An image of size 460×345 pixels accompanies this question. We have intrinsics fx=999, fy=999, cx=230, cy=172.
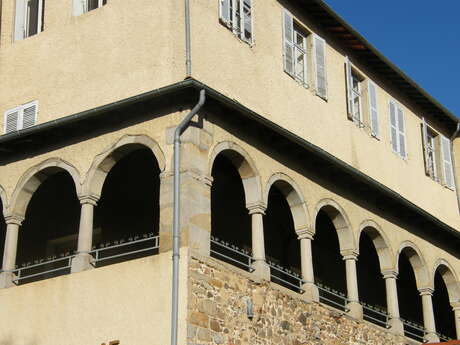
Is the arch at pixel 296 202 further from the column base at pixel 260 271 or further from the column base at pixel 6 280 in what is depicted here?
the column base at pixel 6 280

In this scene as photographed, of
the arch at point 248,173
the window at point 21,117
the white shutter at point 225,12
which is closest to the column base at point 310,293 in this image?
the arch at point 248,173

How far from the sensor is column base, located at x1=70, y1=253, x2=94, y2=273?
1739cm

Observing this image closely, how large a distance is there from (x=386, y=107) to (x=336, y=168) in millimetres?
4587

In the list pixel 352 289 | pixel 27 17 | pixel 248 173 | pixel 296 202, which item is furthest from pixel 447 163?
pixel 27 17

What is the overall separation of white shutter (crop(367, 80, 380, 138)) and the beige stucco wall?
9.10m

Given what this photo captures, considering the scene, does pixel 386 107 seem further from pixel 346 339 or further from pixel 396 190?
pixel 346 339

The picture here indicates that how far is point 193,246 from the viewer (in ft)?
53.8

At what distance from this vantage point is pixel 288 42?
21.3 m

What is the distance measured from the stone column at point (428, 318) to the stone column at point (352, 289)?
318 cm

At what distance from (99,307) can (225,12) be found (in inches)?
248

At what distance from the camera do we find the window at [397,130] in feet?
81.5

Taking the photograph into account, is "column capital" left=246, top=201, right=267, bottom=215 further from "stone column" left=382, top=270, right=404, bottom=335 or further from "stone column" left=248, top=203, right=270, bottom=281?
"stone column" left=382, top=270, right=404, bottom=335

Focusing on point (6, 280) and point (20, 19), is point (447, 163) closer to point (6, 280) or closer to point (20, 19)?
point (20, 19)

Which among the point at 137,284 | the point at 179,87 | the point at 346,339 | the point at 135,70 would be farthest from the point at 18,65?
the point at 346,339
